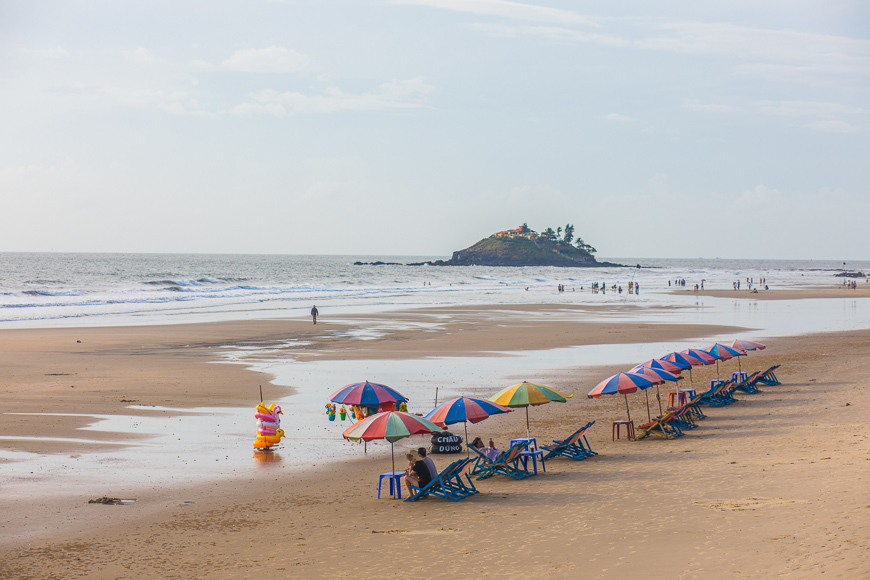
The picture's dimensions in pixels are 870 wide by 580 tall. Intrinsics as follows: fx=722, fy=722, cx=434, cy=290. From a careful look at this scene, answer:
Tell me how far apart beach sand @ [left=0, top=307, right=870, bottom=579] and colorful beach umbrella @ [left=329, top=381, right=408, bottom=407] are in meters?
1.17

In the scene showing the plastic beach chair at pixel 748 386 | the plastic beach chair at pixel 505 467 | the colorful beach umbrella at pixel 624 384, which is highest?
the colorful beach umbrella at pixel 624 384

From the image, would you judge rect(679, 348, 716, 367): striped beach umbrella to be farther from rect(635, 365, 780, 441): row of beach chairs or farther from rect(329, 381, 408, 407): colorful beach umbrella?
rect(329, 381, 408, 407): colorful beach umbrella

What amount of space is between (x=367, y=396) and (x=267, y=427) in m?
2.13

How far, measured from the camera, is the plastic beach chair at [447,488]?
1131cm

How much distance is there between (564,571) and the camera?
7.77m

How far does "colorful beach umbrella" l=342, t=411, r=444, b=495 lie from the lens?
36.2ft

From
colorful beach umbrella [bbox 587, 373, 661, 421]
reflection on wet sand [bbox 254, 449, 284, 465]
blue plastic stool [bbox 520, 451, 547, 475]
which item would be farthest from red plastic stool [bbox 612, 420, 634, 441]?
reflection on wet sand [bbox 254, 449, 284, 465]

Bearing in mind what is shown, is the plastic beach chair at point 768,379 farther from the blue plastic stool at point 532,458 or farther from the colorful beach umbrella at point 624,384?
the blue plastic stool at point 532,458

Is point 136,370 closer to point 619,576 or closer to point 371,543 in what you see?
point 371,543

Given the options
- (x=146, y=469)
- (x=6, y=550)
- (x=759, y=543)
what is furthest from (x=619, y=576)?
(x=146, y=469)

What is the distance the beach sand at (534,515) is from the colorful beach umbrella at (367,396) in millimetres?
1173

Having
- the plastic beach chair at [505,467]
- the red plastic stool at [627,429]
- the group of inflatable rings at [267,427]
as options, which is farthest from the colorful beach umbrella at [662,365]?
the group of inflatable rings at [267,427]

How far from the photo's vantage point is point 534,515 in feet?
33.3

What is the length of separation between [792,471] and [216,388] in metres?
15.0
